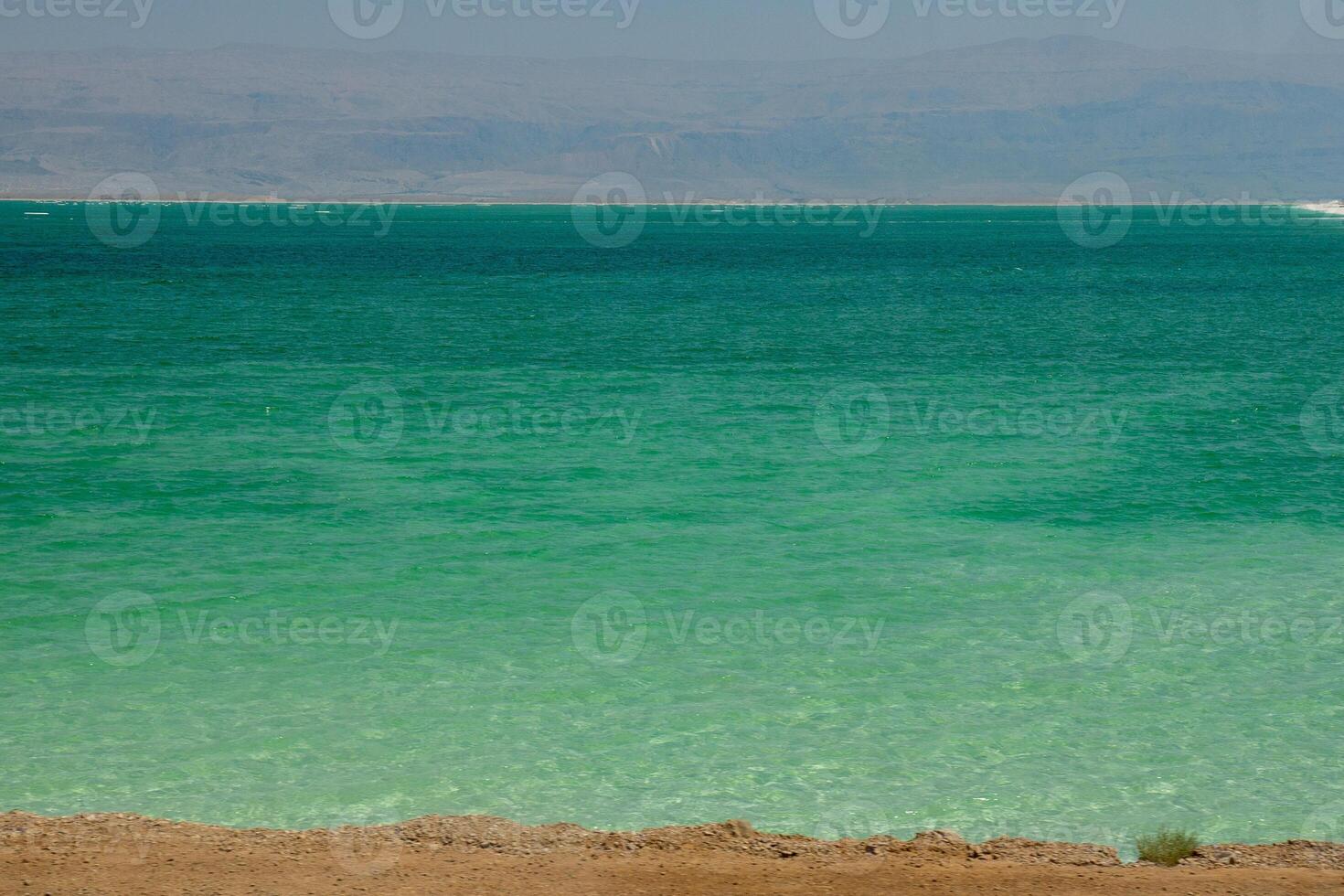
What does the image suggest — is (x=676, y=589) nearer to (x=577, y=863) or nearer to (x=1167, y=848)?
(x=577, y=863)

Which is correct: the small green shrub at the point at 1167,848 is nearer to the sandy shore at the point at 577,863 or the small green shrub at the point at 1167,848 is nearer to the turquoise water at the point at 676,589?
the sandy shore at the point at 577,863

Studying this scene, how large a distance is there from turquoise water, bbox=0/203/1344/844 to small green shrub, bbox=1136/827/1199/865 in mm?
1015

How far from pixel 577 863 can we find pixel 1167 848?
139 inches

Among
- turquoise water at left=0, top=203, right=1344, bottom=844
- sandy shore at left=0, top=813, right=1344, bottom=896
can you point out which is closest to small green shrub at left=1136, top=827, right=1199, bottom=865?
sandy shore at left=0, top=813, right=1344, bottom=896

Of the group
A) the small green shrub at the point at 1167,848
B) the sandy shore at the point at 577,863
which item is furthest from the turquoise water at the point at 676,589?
the sandy shore at the point at 577,863

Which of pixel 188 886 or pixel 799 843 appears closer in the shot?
pixel 188 886

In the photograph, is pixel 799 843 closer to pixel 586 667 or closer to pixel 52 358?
pixel 586 667

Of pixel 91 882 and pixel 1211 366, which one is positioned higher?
pixel 1211 366

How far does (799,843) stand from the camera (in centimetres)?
823

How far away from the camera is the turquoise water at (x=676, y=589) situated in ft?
33.6

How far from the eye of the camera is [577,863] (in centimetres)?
773

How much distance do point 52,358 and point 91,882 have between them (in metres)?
30.2

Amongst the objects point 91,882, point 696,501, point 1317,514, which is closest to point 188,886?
point 91,882

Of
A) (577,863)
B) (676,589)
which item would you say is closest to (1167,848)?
(577,863)
